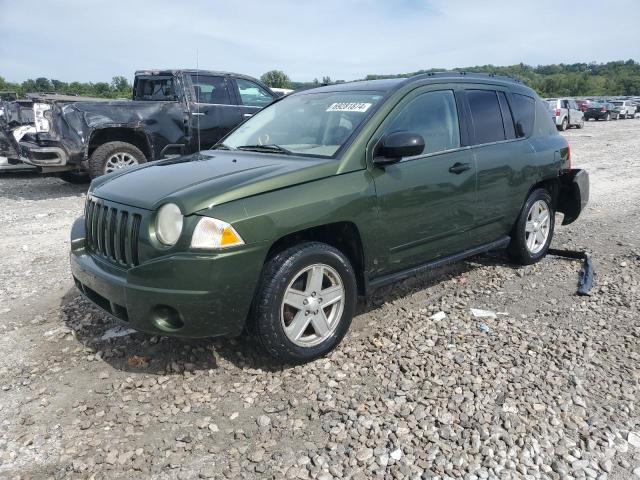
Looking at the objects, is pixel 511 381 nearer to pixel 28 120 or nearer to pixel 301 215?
pixel 301 215

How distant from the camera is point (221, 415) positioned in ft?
9.66

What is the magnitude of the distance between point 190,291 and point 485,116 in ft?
10.1

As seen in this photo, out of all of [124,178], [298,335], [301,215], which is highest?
[124,178]

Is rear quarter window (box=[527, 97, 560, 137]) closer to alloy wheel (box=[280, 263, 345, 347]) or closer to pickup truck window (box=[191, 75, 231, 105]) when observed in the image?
alloy wheel (box=[280, 263, 345, 347])

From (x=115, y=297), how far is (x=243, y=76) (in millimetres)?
7454

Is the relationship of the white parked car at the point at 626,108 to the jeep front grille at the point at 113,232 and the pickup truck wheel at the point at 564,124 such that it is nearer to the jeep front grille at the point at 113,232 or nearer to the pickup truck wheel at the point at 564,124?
the pickup truck wheel at the point at 564,124

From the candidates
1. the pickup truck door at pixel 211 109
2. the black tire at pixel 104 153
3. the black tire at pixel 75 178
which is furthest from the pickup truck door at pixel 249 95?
the black tire at pixel 75 178

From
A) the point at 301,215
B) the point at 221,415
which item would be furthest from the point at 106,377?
the point at 301,215

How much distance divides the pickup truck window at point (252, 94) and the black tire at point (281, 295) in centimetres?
683

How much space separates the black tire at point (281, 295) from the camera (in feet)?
10.2

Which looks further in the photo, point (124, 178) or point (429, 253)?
point (429, 253)

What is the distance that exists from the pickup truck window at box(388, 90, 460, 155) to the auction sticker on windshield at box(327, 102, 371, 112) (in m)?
0.25

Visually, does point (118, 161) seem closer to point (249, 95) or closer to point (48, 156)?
point (48, 156)

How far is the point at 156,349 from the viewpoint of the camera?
3.66 meters
